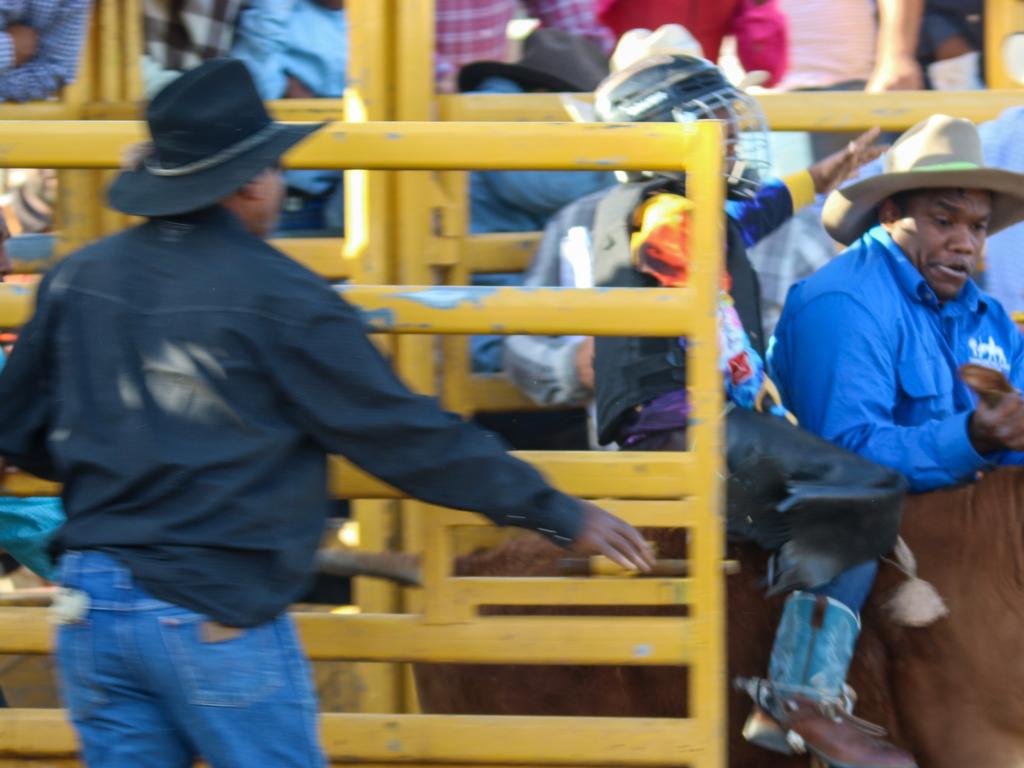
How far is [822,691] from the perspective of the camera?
10.8ft

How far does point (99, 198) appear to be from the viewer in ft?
13.3

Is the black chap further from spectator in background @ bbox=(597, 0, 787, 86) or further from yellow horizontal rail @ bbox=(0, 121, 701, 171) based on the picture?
spectator in background @ bbox=(597, 0, 787, 86)

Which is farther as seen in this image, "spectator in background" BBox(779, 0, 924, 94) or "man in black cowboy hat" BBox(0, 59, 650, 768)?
"spectator in background" BBox(779, 0, 924, 94)

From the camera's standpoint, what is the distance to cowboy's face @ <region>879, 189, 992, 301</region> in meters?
3.64

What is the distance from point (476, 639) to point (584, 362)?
111 cm

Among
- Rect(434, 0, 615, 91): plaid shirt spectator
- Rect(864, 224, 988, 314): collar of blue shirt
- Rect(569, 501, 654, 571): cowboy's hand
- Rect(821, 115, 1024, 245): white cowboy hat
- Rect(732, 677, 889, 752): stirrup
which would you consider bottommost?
Rect(732, 677, 889, 752): stirrup

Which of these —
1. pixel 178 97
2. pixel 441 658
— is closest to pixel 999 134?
pixel 441 658

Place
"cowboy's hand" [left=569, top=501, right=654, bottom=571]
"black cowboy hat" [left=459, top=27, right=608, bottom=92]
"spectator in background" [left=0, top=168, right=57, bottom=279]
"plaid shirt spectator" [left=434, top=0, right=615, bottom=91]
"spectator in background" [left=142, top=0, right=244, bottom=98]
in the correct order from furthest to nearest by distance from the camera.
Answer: "spectator in background" [left=0, top=168, right=57, bottom=279] < "plaid shirt spectator" [left=434, top=0, right=615, bottom=91] < "black cowboy hat" [left=459, top=27, right=608, bottom=92] < "spectator in background" [left=142, top=0, right=244, bottom=98] < "cowboy's hand" [left=569, top=501, right=654, bottom=571]

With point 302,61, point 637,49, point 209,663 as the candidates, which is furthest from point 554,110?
point 209,663

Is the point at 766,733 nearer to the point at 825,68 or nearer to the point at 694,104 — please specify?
the point at 694,104

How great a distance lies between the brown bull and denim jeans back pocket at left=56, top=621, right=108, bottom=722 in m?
1.34

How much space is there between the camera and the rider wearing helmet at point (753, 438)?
3.22 meters

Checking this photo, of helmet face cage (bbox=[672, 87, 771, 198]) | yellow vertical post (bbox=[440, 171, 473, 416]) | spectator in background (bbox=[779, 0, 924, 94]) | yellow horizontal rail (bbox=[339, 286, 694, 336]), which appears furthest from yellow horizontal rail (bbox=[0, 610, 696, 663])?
spectator in background (bbox=[779, 0, 924, 94])

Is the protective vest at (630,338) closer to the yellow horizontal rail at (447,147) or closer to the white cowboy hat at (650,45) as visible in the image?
the yellow horizontal rail at (447,147)
